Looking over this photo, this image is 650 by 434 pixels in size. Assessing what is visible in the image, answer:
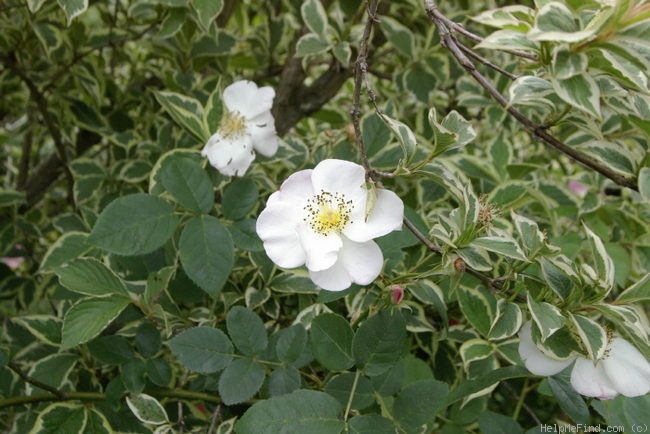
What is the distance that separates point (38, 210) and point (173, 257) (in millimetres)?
750

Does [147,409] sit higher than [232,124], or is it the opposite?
[232,124]

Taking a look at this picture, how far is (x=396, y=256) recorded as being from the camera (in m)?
0.85

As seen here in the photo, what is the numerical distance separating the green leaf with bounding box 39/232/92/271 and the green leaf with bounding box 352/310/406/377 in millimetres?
519

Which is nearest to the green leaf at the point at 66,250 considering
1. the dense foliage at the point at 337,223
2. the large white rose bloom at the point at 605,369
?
the dense foliage at the point at 337,223

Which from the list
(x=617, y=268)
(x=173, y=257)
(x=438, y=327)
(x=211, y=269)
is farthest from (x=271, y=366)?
(x=617, y=268)

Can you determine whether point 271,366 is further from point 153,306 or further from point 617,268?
point 617,268

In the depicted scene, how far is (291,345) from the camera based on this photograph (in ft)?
2.59

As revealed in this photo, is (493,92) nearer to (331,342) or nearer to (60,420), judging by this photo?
(331,342)

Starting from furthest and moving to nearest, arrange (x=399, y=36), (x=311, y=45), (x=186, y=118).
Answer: (x=399, y=36) → (x=311, y=45) → (x=186, y=118)

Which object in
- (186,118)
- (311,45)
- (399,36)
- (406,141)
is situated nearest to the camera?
(406,141)

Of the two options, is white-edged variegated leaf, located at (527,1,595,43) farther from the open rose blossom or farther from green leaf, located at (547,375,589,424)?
green leaf, located at (547,375,589,424)

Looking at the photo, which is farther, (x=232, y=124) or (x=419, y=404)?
(x=232, y=124)

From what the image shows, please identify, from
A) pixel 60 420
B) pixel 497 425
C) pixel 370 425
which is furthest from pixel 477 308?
pixel 60 420

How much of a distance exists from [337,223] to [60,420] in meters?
0.48
